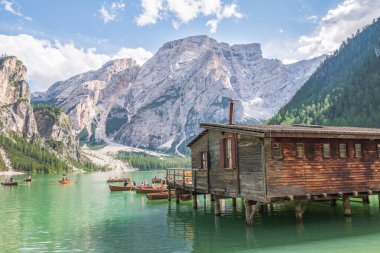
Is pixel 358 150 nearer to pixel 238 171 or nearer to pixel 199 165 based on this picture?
pixel 238 171

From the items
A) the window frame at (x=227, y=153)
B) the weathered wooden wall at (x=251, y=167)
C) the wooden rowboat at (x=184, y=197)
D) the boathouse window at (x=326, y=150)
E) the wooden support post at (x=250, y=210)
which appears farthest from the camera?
the wooden rowboat at (x=184, y=197)

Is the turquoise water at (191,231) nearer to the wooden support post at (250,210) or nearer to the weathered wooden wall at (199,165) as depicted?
the wooden support post at (250,210)

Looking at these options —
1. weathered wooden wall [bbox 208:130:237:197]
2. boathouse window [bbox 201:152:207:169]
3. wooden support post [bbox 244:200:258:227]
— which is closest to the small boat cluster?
boathouse window [bbox 201:152:207:169]

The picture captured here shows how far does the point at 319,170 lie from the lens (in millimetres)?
30312

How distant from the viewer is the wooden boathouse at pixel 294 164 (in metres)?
28.4

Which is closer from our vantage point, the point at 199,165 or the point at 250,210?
the point at 250,210

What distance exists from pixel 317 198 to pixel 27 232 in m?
25.3

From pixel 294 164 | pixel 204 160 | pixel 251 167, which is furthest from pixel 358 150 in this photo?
pixel 204 160

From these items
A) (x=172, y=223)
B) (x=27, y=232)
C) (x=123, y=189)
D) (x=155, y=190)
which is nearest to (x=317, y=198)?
(x=172, y=223)

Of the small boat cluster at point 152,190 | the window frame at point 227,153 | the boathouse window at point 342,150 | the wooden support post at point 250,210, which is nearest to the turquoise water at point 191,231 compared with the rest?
the wooden support post at point 250,210

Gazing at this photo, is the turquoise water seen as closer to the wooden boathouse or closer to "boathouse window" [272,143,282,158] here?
the wooden boathouse

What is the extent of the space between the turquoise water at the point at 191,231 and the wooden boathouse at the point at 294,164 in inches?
96.1

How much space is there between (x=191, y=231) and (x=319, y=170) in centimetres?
1186

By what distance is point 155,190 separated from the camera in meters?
65.6
